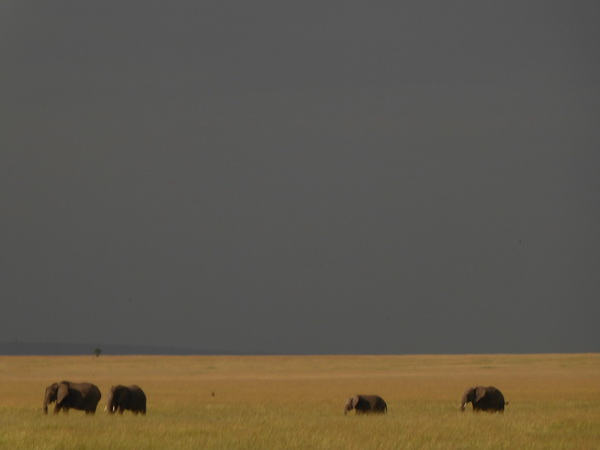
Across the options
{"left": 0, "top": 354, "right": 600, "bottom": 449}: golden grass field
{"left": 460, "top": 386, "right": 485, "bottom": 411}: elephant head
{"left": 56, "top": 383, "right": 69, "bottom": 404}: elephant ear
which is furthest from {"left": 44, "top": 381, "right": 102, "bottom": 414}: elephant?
{"left": 460, "top": 386, "right": 485, "bottom": 411}: elephant head

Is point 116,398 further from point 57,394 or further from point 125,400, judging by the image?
point 57,394

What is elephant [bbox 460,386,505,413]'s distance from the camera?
109ft

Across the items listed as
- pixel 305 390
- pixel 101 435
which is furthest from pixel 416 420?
→ pixel 305 390

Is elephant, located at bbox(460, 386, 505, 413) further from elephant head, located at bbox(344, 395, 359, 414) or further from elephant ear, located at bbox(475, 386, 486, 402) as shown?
elephant head, located at bbox(344, 395, 359, 414)

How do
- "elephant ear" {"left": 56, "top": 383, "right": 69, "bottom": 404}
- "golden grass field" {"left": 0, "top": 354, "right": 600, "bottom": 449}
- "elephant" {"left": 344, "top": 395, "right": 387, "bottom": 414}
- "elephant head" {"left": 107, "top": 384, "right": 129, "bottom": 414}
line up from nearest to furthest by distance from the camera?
"golden grass field" {"left": 0, "top": 354, "right": 600, "bottom": 449} → "elephant ear" {"left": 56, "top": 383, "right": 69, "bottom": 404} → "elephant head" {"left": 107, "top": 384, "right": 129, "bottom": 414} → "elephant" {"left": 344, "top": 395, "right": 387, "bottom": 414}

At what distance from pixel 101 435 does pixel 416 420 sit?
840cm

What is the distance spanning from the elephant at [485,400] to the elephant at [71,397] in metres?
10.2

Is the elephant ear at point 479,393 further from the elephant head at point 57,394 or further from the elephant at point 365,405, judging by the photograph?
the elephant head at point 57,394

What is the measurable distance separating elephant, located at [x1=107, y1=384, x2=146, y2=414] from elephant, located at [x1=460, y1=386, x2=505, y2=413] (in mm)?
8897

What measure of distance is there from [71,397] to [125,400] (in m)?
1.39

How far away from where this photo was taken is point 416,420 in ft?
94.1

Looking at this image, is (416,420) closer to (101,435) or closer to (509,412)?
(509,412)

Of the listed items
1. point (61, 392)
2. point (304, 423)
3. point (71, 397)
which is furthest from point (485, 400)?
A: point (61, 392)

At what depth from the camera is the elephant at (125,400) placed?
31.1m
